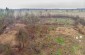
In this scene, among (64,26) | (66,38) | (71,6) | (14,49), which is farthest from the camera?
(71,6)

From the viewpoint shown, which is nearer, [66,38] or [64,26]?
[66,38]

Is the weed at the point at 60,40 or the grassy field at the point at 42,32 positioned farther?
the weed at the point at 60,40

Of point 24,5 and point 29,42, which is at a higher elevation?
point 24,5

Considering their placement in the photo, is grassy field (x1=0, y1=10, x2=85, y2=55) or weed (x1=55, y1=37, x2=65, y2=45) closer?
grassy field (x1=0, y1=10, x2=85, y2=55)

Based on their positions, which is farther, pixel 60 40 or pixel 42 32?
pixel 42 32

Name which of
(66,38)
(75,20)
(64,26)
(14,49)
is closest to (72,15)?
(75,20)

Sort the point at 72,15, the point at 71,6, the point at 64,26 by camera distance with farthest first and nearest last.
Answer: the point at 71,6 → the point at 72,15 → the point at 64,26

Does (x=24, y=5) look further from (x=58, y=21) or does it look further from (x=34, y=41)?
(x=34, y=41)

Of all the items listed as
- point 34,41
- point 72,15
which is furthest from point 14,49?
point 72,15

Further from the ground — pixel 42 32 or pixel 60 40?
pixel 42 32
